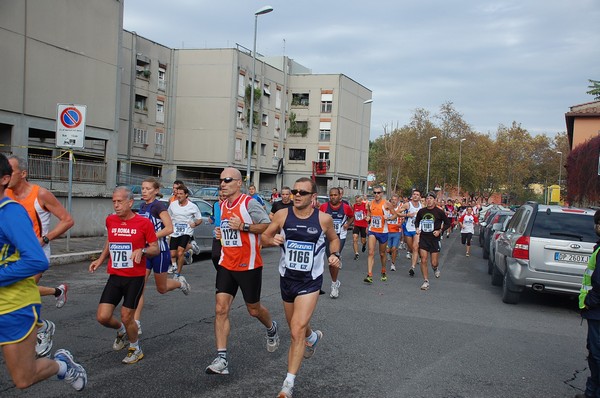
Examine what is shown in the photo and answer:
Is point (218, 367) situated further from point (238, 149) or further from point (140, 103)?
point (238, 149)

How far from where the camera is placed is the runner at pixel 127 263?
17.3ft

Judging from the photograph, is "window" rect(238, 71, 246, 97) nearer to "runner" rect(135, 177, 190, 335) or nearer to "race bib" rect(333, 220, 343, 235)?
"race bib" rect(333, 220, 343, 235)

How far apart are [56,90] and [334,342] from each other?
16918mm

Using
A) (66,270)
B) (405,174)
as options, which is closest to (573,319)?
(66,270)

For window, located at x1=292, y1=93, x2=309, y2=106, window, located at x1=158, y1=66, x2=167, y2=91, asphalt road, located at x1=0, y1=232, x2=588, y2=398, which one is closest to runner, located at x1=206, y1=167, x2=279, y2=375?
Answer: asphalt road, located at x1=0, y1=232, x2=588, y2=398

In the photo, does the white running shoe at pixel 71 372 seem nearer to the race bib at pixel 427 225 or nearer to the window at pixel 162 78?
the race bib at pixel 427 225

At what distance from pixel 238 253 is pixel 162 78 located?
1651 inches

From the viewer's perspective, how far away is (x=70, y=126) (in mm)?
12375

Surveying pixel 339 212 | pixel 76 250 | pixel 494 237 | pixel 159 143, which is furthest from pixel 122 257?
pixel 159 143

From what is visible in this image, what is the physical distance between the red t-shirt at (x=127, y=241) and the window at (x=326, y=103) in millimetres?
51279

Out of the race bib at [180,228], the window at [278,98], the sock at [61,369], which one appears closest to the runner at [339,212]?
the race bib at [180,228]

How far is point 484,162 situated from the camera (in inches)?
2596

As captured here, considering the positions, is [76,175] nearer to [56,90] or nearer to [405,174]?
[56,90]

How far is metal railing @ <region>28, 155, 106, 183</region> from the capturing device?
15578 millimetres
